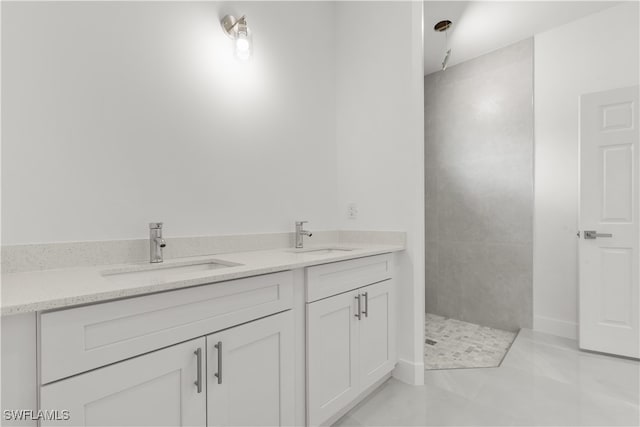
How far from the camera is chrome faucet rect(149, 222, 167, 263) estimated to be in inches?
54.3

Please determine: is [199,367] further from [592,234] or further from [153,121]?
[592,234]

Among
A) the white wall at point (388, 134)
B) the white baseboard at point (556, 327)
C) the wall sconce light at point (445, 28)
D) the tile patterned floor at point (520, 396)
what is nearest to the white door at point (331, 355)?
the tile patterned floor at point (520, 396)

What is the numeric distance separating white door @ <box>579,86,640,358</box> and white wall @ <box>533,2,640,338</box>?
26 centimetres

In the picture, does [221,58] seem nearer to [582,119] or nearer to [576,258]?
[582,119]

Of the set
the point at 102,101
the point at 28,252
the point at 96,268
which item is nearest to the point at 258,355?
the point at 96,268

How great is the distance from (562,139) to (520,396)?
7.18 ft

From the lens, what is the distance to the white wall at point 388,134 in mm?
2029

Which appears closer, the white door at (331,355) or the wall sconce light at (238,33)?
the white door at (331,355)

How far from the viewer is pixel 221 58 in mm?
1735

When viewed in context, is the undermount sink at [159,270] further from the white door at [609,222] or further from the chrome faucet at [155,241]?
the white door at [609,222]

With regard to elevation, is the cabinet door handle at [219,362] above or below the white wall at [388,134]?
below

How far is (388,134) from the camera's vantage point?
7.09 ft

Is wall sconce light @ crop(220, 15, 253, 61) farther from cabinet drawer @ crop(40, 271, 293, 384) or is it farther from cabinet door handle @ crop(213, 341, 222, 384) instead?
cabinet door handle @ crop(213, 341, 222, 384)

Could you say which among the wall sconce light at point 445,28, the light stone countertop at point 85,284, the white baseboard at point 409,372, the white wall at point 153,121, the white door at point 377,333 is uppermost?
the wall sconce light at point 445,28
